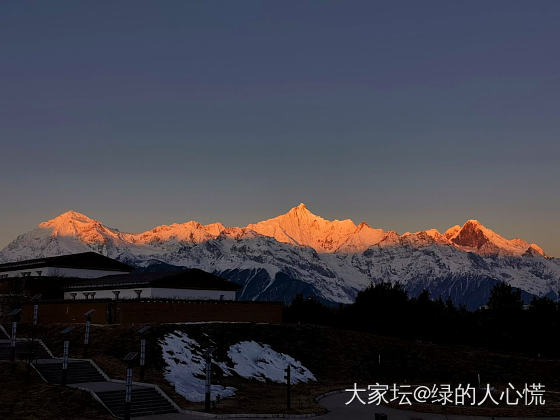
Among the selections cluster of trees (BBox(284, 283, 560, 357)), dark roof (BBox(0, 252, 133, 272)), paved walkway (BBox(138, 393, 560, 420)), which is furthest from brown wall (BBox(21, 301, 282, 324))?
paved walkway (BBox(138, 393, 560, 420))

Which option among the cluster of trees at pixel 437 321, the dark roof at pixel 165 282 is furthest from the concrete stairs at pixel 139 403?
the cluster of trees at pixel 437 321

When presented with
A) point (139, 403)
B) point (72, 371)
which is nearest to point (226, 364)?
point (72, 371)

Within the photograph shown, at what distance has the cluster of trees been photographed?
98125 mm

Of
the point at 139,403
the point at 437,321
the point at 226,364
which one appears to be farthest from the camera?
the point at 437,321

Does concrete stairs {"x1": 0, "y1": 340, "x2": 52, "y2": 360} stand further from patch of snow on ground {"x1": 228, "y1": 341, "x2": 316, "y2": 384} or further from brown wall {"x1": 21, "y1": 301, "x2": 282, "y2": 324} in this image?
patch of snow on ground {"x1": 228, "y1": 341, "x2": 316, "y2": 384}

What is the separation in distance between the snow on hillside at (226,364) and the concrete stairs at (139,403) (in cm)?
664

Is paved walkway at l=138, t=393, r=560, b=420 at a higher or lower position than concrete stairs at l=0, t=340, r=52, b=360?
lower

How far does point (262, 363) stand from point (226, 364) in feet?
14.8

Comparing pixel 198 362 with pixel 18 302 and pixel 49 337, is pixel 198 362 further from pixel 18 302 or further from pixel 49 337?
pixel 18 302

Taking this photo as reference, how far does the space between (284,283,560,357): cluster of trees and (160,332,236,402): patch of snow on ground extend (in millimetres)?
38118

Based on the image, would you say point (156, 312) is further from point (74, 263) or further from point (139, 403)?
point (74, 263)

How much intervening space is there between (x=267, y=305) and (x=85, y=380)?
1381 inches

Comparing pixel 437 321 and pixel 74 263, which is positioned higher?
pixel 74 263

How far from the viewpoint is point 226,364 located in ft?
213
